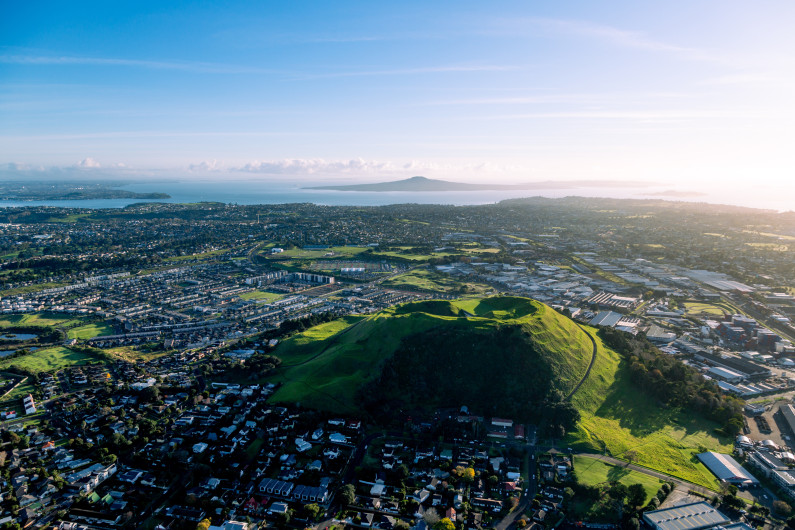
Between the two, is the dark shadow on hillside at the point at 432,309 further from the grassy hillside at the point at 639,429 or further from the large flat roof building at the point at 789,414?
the large flat roof building at the point at 789,414

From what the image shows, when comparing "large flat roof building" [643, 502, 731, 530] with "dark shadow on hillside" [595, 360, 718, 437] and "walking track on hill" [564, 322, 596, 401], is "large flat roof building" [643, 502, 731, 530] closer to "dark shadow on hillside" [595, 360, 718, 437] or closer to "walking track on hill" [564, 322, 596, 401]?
"dark shadow on hillside" [595, 360, 718, 437]

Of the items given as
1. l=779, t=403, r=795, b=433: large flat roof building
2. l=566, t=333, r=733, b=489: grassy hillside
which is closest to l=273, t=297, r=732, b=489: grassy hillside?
l=566, t=333, r=733, b=489: grassy hillside

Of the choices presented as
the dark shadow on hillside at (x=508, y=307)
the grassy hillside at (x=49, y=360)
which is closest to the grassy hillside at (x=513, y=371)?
the dark shadow on hillside at (x=508, y=307)

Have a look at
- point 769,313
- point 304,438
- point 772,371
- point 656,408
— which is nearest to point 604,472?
point 656,408

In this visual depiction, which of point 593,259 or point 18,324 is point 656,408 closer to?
point 593,259

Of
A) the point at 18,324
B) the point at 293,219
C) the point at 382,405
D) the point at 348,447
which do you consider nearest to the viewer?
the point at 348,447

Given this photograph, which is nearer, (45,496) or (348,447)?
(45,496)
